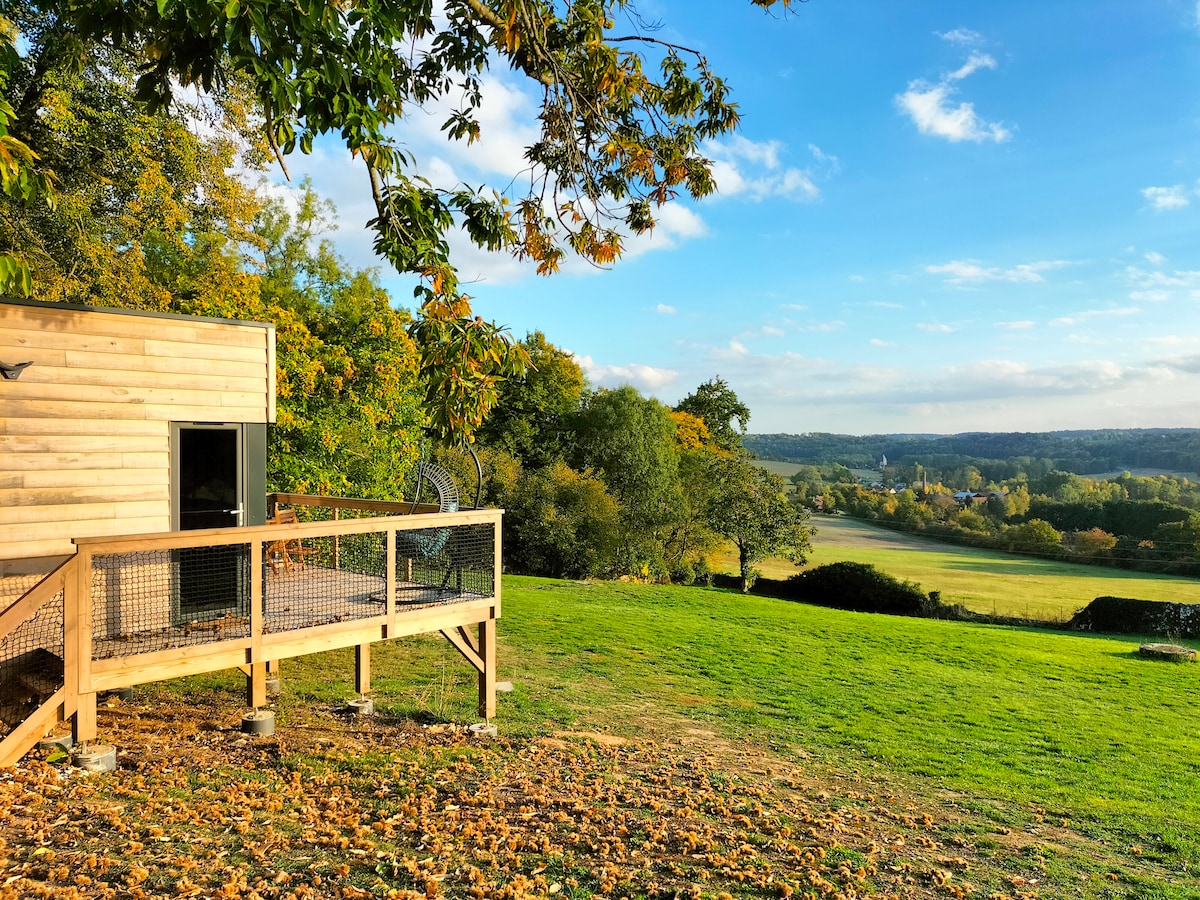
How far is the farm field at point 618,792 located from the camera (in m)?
3.96

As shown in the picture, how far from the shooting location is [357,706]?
7.46 metres

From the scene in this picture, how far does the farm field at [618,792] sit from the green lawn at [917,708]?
0.18ft

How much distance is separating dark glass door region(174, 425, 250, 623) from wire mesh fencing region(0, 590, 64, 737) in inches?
38.7

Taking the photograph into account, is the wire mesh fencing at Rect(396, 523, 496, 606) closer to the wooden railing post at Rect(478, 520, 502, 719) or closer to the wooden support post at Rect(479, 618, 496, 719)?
the wooden railing post at Rect(478, 520, 502, 719)

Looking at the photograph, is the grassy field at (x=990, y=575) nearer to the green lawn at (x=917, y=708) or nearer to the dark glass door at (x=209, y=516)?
the green lawn at (x=917, y=708)

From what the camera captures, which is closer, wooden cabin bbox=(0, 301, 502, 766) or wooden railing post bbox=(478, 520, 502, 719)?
wooden cabin bbox=(0, 301, 502, 766)

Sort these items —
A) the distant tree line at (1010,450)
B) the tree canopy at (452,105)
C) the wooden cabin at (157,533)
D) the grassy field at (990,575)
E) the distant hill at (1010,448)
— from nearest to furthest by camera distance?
1. the tree canopy at (452,105)
2. the wooden cabin at (157,533)
3. the grassy field at (990,575)
4. the distant hill at (1010,448)
5. the distant tree line at (1010,450)

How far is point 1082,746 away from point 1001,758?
75.5 inches

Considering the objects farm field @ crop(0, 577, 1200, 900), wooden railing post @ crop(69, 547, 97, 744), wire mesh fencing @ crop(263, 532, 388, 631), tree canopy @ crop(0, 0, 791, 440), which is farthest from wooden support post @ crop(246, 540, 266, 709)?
tree canopy @ crop(0, 0, 791, 440)

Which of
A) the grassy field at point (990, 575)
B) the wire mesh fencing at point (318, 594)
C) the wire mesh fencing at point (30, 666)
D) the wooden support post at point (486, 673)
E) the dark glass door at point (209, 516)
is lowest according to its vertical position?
the grassy field at point (990, 575)

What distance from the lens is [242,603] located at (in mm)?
6812

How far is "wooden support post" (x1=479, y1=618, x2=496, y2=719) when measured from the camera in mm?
7848

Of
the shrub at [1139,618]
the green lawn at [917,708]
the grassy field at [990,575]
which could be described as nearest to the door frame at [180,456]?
the green lawn at [917,708]

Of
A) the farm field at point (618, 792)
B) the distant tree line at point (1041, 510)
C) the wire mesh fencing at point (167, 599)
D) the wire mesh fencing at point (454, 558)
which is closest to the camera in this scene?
the farm field at point (618, 792)
